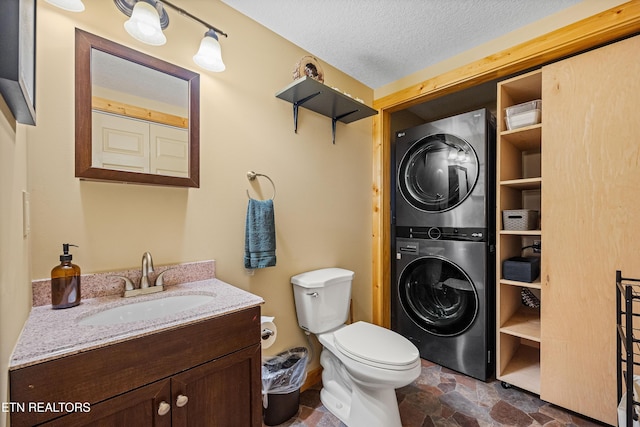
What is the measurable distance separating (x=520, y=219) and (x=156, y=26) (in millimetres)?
2276

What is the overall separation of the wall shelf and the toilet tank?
101cm

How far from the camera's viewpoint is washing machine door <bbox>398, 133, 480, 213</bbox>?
2.02 metres

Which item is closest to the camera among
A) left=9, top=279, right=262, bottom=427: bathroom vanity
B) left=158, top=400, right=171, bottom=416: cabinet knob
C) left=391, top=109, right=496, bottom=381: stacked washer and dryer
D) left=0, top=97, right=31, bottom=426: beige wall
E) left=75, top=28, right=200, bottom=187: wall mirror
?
left=0, top=97, right=31, bottom=426: beige wall

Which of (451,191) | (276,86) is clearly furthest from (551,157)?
(276,86)

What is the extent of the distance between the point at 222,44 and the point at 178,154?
27.9 inches

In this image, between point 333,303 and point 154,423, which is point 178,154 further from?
point 333,303

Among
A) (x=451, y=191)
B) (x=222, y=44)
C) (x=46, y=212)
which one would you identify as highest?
(x=222, y=44)

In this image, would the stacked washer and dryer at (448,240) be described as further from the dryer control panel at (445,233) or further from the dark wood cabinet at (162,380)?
the dark wood cabinet at (162,380)

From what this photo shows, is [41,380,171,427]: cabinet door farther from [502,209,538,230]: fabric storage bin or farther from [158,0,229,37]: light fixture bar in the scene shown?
[502,209,538,230]: fabric storage bin

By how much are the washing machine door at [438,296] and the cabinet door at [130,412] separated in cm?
193

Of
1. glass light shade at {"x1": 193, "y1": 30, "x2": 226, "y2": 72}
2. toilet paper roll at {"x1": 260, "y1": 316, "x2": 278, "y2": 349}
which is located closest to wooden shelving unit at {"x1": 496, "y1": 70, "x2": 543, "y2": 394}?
toilet paper roll at {"x1": 260, "y1": 316, "x2": 278, "y2": 349}

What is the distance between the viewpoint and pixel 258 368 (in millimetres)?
1125

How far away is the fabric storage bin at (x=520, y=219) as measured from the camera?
5.83ft

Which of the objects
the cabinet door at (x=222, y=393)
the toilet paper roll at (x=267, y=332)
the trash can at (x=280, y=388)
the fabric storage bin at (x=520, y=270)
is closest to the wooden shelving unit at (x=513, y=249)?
the fabric storage bin at (x=520, y=270)
